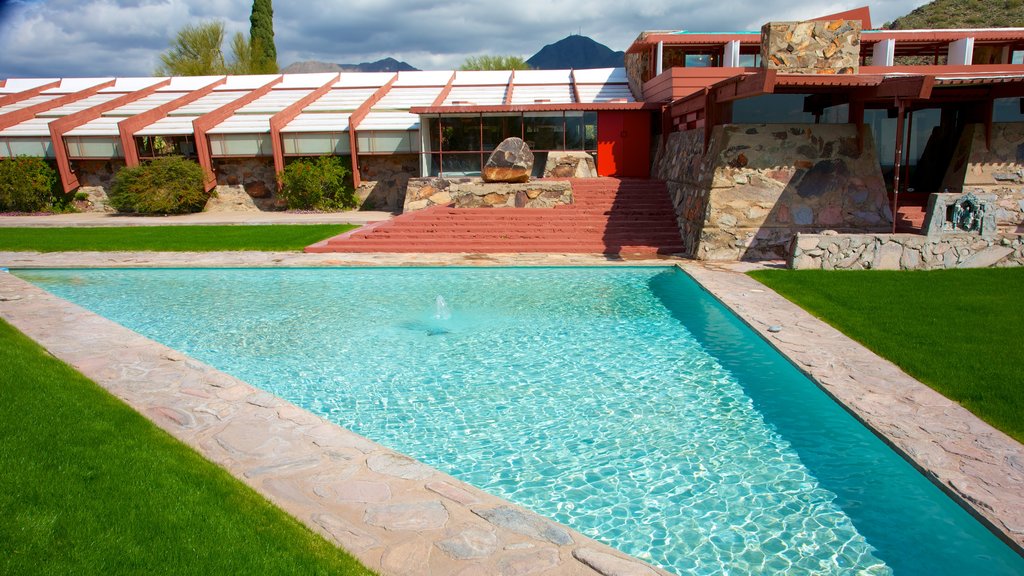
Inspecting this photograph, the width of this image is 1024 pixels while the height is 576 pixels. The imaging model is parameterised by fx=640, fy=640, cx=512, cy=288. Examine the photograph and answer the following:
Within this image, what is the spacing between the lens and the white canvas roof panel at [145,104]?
2789 centimetres

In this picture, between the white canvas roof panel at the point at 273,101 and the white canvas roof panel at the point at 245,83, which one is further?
the white canvas roof panel at the point at 245,83

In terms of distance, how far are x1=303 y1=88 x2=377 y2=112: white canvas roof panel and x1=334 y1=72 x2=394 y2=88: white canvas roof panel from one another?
67 centimetres

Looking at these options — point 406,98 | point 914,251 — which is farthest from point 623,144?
point 914,251

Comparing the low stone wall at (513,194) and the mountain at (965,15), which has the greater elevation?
the mountain at (965,15)

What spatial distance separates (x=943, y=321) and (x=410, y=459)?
732cm

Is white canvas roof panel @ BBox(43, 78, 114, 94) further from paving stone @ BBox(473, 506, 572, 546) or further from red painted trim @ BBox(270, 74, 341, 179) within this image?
paving stone @ BBox(473, 506, 572, 546)

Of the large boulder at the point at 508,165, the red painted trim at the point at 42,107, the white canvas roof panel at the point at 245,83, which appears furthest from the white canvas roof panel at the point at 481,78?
the red painted trim at the point at 42,107

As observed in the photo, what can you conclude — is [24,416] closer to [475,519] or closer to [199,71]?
[475,519]

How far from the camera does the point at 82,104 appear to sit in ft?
95.7

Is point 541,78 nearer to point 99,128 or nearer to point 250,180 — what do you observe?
point 250,180

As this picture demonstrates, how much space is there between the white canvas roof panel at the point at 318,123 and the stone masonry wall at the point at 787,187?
54.9 ft

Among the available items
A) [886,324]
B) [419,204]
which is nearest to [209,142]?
[419,204]

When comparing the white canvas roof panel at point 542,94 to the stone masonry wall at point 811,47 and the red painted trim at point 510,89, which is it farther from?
the stone masonry wall at point 811,47

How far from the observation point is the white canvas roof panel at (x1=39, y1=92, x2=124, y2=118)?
2796 cm
